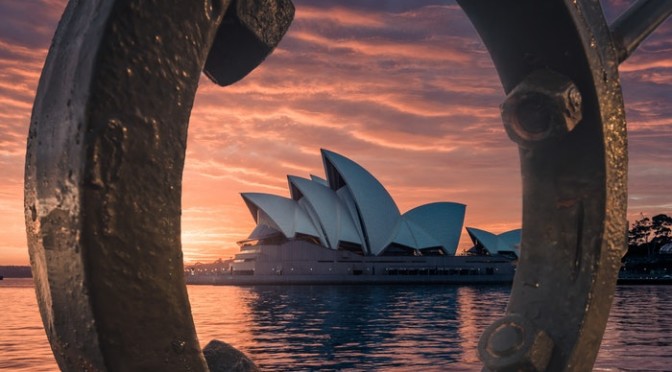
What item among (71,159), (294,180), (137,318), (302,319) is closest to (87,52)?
(71,159)

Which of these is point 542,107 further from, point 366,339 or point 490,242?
point 490,242

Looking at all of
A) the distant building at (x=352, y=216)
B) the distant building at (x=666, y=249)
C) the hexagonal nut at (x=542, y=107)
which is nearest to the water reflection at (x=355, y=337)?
the hexagonal nut at (x=542, y=107)

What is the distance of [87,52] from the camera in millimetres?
667

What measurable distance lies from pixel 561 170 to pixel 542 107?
0.49 ft

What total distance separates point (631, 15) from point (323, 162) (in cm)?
5055

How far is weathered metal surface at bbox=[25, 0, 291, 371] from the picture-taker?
2.14 feet

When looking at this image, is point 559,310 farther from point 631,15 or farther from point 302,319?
point 302,319

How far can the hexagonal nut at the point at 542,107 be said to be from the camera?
1.28 meters

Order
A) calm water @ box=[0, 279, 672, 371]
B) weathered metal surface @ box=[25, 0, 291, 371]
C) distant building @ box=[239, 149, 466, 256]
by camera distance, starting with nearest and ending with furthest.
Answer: weathered metal surface @ box=[25, 0, 291, 371], calm water @ box=[0, 279, 672, 371], distant building @ box=[239, 149, 466, 256]

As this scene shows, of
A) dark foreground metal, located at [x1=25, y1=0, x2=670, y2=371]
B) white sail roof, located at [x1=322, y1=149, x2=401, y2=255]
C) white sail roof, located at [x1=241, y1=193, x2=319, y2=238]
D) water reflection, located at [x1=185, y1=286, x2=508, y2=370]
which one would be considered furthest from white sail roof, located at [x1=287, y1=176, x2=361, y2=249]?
dark foreground metal, located at [x1=25, y1=0, x2=670, y2=371]

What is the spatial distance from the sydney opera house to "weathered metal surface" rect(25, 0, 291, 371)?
4787 cm

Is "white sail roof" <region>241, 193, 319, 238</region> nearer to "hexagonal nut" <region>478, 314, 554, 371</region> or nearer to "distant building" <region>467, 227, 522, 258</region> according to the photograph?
"distant building" <region>467, 227, 522, 258</region>

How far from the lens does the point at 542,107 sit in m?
1.30

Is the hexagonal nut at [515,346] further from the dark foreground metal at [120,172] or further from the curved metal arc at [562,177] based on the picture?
the dark foreground metal at [120,172]
